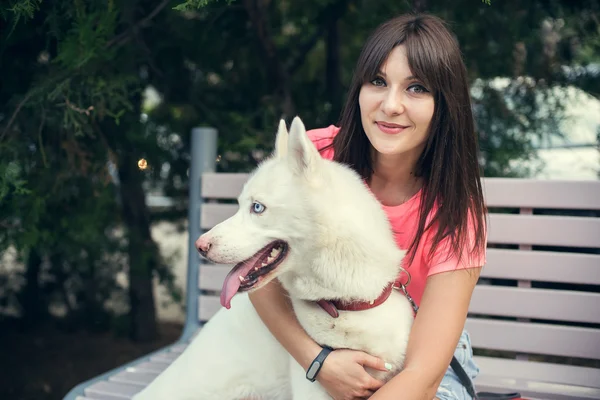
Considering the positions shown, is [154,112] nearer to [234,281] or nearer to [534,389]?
[234,281]

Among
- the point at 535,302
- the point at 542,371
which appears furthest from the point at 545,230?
the point at 542,371

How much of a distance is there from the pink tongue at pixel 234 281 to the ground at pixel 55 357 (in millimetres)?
2824

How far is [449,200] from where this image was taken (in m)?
2.07

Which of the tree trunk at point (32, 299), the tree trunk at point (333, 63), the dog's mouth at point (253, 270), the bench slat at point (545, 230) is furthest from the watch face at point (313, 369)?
the tree trunk at point (32, 299)

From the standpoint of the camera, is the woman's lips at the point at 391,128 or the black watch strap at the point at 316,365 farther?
the woman's lips at the point at 391,128

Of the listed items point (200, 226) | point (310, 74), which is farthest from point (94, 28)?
point (310, 74)

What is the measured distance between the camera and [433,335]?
1881 mm

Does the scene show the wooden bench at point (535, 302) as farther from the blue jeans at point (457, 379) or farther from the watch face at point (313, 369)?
the watch face at point (313, 369)

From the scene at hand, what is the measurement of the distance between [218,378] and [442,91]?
44.8 inches

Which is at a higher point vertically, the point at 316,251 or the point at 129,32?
the point at 129,32

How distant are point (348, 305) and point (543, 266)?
1.03 meters

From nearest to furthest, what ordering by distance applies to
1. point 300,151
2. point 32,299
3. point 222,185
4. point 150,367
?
point 300,151, point 150,367, point 222,185, point 32,299

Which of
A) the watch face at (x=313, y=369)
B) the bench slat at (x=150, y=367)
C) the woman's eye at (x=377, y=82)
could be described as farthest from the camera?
the bench slat at (x=150, y=367)

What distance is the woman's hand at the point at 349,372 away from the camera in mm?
1831
